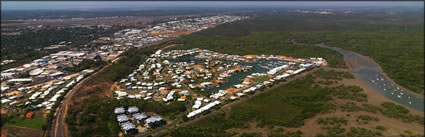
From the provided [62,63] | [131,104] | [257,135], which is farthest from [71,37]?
[257,135]

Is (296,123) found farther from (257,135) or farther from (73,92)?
(73,92)

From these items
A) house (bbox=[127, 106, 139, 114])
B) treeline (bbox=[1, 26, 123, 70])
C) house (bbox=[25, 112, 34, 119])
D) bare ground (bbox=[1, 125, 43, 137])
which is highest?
treeline (bbox=[1, 26, 123, 70])

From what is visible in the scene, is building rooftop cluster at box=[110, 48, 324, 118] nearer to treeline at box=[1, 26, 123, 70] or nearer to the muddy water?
the muddy water

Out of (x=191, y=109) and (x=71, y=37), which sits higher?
(x=71, y=37)

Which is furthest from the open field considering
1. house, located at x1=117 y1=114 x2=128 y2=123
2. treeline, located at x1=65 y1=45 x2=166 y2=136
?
house, located at x1=117 y1=114 x2=128 y2=123

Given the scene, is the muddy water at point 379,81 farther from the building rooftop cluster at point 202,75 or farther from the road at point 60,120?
the road at point 60,120

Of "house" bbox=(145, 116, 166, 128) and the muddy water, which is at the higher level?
the muddy water

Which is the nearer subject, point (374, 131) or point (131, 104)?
point (374, 131)
